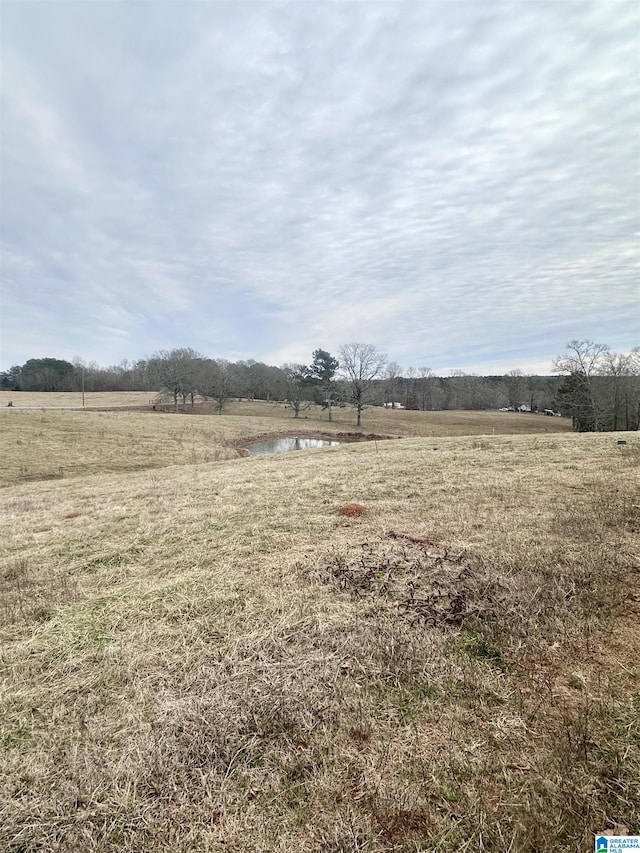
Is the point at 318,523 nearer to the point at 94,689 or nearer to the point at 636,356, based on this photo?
the point at 94,689

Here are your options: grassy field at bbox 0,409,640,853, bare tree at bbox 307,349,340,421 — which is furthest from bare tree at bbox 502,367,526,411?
grassy field at bbox 0,409,640,853

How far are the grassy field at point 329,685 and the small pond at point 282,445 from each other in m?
18.2

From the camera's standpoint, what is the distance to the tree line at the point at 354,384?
37.4m

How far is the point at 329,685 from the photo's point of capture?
2.22m

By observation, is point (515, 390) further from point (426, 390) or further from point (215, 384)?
point (215, 384)

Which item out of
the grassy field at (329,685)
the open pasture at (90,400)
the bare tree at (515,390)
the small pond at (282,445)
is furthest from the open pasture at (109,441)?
the bare tree at (515,390)

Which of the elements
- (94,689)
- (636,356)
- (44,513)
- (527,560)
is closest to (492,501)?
(527,560)

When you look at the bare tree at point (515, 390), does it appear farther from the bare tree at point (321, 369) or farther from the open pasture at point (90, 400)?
the open pasture at point (90, 400)

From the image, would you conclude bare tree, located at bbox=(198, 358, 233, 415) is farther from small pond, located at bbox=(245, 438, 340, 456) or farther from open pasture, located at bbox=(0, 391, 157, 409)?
small pond, located at bbox=(245, 438, 340, 456)

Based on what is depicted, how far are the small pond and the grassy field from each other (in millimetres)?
18151

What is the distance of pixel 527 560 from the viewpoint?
11.7ft

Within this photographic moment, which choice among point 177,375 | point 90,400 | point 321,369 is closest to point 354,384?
point 321,369

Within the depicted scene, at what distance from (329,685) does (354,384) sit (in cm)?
3865

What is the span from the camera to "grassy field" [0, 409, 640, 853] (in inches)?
60.3
